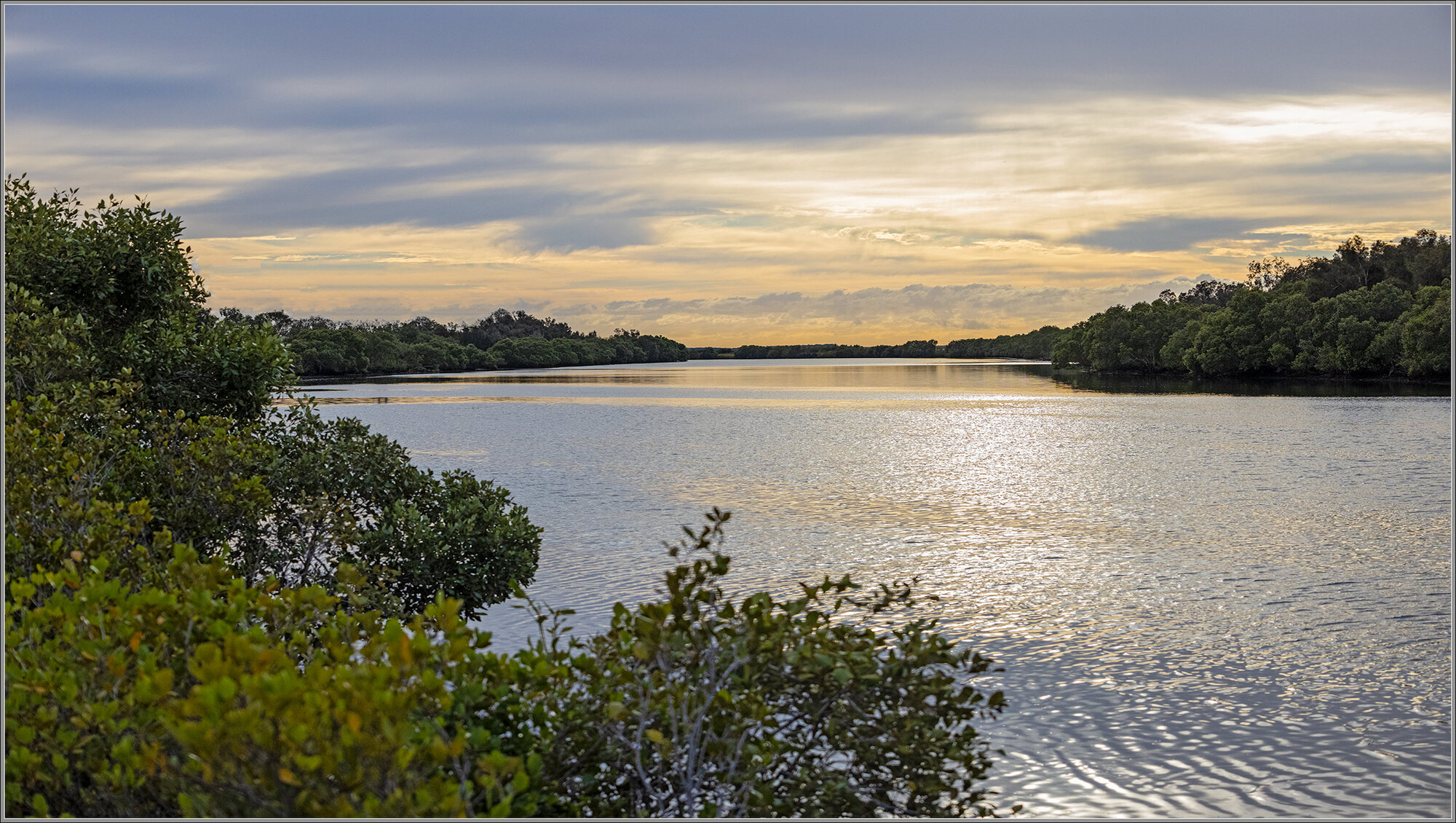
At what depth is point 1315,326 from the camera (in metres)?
101

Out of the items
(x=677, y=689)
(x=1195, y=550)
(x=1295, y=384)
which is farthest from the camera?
(x=1295, y=384)

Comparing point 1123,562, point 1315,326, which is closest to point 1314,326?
point 1315,326

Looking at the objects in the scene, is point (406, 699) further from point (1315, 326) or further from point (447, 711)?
point (1315, 326)

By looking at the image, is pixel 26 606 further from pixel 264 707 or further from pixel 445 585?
pixel 445 585

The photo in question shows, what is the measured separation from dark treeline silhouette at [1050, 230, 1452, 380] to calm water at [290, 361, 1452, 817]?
5105 centimetres

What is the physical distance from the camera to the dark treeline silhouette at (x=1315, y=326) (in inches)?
3600

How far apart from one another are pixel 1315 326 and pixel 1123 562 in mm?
97734

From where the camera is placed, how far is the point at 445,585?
1120 cm

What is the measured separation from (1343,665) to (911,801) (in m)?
9.16

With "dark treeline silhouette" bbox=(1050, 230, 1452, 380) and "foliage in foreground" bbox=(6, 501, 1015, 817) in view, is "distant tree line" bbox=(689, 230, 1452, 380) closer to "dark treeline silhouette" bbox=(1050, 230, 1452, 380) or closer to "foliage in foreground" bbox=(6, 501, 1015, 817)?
"dark treeline silhouette" bbox=(1050, 230, 1452, 380)

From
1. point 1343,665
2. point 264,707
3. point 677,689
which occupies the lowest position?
point 1343,665

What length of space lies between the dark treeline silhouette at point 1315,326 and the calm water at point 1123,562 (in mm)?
51048

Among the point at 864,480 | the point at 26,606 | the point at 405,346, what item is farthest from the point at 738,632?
the point at 405,346

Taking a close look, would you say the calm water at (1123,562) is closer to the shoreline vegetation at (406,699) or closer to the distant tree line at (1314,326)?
the shoreline vegetation at (406,699)
